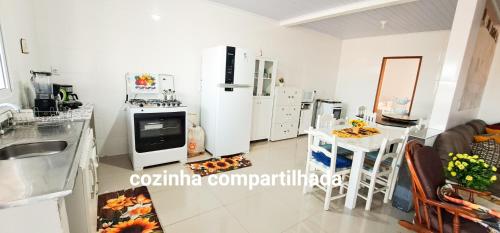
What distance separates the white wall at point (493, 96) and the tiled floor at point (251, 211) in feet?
10.4

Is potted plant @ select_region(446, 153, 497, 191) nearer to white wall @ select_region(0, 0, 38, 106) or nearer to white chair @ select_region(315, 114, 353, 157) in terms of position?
white chair @ select_region(315, 114, 353, 157)

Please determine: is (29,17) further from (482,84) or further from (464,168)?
(482,84)

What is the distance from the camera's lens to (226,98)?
333 cm

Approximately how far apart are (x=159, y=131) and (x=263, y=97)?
6.80 feet

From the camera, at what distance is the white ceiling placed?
3254 mm

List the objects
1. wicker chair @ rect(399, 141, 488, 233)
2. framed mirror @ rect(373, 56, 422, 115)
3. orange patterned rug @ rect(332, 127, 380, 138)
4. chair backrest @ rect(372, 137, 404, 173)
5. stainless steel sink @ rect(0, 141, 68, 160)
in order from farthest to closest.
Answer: framed mirror @ rect(373, 56, 422, 115), orange patterned rug @ rect(332, 127, 380, 138), chair backrest @ rect(372, 137, 404, 173), wicker chair @ rect(399, 141, 488, 233), stainless steel sink @ rect(0, 141, 68, 160)

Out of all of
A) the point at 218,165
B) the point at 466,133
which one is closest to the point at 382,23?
the point at 466,133

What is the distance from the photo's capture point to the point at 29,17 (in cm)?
233

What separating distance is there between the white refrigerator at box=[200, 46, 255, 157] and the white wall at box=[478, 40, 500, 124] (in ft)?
14.2

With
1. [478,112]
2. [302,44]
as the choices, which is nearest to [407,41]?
[478,112]

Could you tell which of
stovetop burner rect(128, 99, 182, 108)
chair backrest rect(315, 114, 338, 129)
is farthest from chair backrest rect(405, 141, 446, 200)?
stovetop burner rect(128, 99, 182, 108)

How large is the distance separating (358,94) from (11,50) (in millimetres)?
6263

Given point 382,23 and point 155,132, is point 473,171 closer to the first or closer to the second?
point 155,132

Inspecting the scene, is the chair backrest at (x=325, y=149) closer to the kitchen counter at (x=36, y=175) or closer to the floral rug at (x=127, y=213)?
the floral rug at (x=127, y=213)
